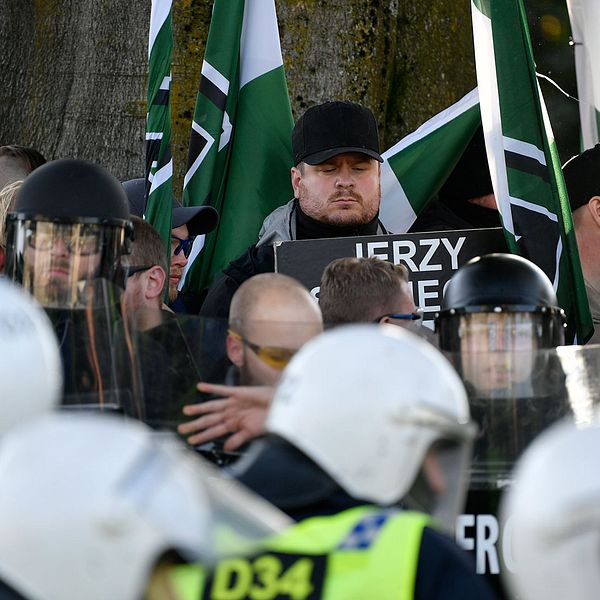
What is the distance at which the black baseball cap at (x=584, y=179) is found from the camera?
6602 millimetres

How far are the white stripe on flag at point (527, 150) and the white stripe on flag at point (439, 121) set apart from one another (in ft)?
3.37

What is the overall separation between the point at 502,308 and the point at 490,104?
1.92 metres

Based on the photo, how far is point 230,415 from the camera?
4371 mm

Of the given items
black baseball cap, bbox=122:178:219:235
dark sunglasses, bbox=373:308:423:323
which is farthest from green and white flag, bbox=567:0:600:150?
dark sunglasses, bbox=373:308:423:323

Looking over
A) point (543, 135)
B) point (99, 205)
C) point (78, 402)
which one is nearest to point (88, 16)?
A: point (543, 135)

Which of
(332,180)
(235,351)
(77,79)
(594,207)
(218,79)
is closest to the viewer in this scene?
(235,351)

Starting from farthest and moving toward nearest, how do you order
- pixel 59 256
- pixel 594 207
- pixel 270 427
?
pixel 594 207 < pixel 59 256 < pixel 270 427

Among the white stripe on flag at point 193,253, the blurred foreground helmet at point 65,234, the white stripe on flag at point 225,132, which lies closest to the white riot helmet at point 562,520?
the blurred foreground helmet at point 65,234

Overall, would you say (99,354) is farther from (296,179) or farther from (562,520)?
(562,520)

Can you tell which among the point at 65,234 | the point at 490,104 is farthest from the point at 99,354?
the point at 490,104

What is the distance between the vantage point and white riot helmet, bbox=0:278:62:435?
2793 mm

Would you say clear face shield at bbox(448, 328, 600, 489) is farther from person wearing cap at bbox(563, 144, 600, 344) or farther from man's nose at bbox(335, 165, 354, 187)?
person wearing cap at bbox(563, 144, 600, 344)

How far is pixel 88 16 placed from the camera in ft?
26.3

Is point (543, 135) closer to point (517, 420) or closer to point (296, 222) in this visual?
point (296, 222)
